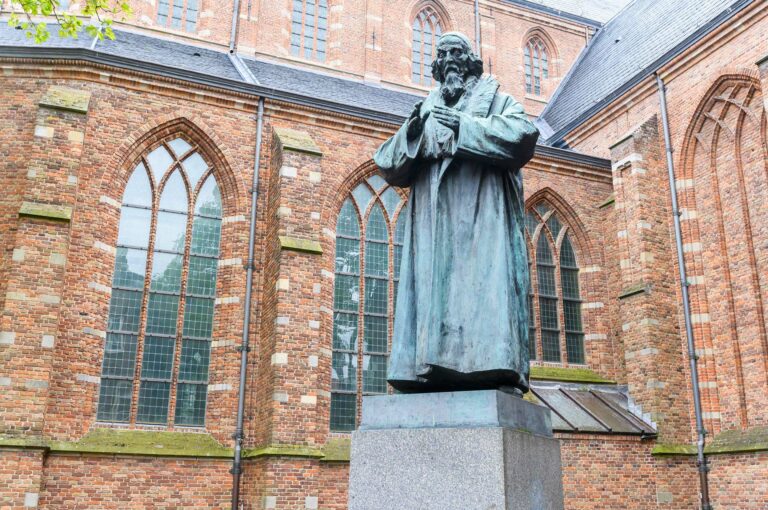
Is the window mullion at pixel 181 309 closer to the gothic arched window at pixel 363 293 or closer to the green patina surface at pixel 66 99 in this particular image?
the green patina surface at pixel 66 99

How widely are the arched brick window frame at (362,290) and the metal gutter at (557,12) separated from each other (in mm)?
11149

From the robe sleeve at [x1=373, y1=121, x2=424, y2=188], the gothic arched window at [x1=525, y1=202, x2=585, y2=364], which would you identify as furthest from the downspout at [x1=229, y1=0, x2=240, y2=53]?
the robe sleeve at [x1=373, y1=121, x2=424, y2=188]

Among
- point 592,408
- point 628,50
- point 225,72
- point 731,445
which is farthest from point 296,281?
point 628,50

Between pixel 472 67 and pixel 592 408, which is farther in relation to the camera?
Result: pixel 592 408

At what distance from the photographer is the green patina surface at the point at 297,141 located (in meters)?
14.8

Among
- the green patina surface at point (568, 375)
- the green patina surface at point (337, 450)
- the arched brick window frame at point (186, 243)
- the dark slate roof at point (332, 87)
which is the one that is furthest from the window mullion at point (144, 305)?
the green patina surface at point (568, 375)

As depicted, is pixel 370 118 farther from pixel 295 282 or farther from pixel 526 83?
pixel 526 83

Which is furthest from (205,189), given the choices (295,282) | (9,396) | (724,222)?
(724,222)

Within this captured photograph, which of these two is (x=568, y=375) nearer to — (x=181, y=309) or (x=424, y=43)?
(x=181, y=309)

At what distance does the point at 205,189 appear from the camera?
15.2 metres

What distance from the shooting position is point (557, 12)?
25078 millimetres

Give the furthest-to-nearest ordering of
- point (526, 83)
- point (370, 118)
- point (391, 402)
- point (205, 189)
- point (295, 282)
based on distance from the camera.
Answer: point (526, 83) → point (370, 118) → point (205, 189) → point (295, 282) → point (391, 402)

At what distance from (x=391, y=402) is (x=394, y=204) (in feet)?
42.9

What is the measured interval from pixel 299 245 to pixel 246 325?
5.97ft
